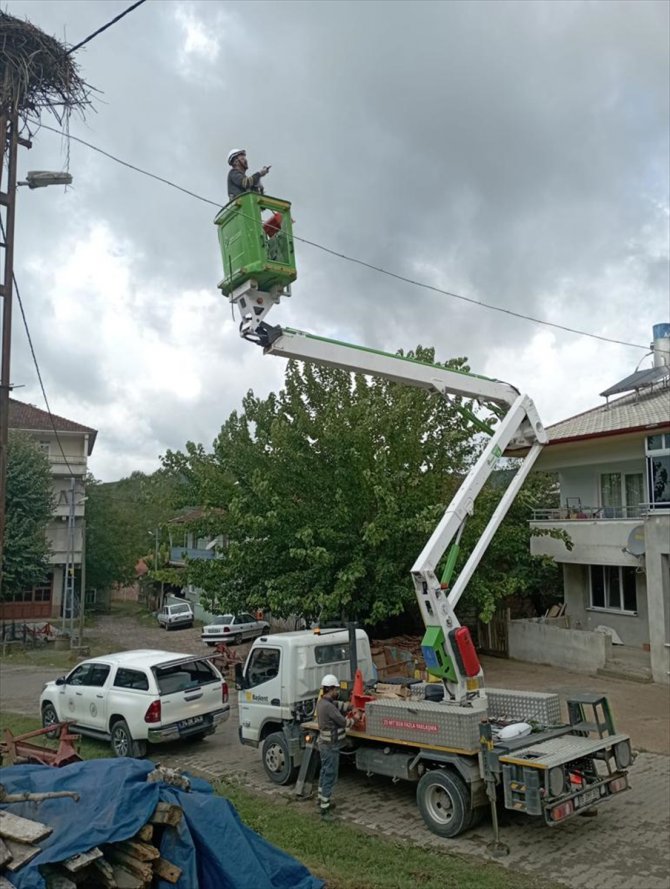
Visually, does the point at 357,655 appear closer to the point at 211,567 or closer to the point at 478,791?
the point at 478,791

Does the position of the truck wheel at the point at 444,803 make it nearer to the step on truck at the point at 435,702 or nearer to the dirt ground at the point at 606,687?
the step on truck at the point at 435,702

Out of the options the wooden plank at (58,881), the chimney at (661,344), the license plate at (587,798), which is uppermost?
the chimney at (661,344)

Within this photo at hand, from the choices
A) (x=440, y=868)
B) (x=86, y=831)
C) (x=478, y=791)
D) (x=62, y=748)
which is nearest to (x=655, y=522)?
(x=478, y=791)

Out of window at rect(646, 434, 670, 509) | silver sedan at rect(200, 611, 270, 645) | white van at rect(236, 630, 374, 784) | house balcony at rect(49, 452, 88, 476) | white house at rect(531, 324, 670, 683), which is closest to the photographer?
white van at rect(236, 630, 374, 784)

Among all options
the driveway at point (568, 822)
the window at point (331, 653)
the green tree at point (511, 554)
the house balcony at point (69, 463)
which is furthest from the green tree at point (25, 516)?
the window at point (331, 653)

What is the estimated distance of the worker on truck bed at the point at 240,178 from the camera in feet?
28.8

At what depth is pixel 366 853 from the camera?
7.79 metres

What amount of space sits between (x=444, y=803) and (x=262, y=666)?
3701mm

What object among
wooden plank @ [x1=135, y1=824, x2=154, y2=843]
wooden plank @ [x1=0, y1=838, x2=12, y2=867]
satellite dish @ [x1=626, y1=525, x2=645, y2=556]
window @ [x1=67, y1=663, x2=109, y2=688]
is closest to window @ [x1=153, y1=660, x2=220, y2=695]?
window @ [x1=67, y1=663, x2=109, y2=688]

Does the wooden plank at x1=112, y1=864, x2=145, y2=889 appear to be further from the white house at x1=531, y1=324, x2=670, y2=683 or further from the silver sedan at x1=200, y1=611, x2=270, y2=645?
the silver sedan at x1=200, y1=611, x2=270, y2=645

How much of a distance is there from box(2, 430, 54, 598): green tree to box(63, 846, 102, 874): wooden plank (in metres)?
29.4

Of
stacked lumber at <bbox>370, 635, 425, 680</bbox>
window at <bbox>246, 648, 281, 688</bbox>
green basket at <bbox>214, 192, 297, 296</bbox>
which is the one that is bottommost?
stacked lumber at <bbox>370, 635, 425, 680</bbox>

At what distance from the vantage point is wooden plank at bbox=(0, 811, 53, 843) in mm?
5074

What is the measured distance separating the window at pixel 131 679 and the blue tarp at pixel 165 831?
619 cm
